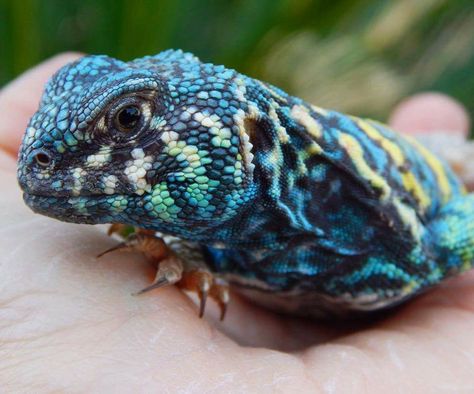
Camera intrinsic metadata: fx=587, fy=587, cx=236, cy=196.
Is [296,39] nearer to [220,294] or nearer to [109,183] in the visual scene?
[220,294]

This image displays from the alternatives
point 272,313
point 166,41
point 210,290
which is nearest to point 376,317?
point 272,313

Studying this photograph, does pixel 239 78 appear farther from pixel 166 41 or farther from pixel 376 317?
pixel 166 41

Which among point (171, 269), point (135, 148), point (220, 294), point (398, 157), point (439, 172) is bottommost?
point (220, 294)

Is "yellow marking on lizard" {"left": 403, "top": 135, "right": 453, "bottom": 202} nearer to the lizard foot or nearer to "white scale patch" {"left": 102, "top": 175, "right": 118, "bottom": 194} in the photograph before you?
the lizard foot

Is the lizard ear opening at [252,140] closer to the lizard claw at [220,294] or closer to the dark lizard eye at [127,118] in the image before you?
the dark lizard eye at [127,118]

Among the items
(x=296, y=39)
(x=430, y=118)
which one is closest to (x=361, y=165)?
(x=430, y=118)

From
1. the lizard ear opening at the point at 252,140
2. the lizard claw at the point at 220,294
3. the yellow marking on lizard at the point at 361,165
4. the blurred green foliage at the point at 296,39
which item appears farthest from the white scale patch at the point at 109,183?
the blurred green foliage at the point at 296,39
